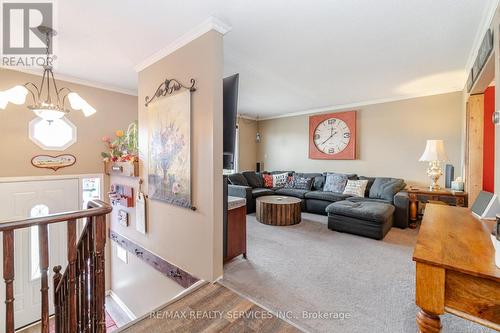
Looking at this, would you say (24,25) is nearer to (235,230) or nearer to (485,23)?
(235,230)

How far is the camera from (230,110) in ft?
7.08

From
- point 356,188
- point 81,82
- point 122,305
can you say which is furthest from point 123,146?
point 356,188

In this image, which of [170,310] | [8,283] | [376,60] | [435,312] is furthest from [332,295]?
[376,60]

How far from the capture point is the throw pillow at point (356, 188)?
4.55 metres

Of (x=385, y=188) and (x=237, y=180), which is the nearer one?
(x=385, y=188)

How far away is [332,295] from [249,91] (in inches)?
134

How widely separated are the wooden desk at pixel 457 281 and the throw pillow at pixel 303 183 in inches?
167

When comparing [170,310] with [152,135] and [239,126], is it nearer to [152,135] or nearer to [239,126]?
[152,135]

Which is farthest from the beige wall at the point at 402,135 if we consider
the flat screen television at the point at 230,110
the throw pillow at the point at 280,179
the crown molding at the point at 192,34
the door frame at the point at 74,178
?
the door frame at the point at 74,178

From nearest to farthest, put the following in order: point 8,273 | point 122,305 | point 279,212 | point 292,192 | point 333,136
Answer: point 8,273 → point 122,305 → point 279,212 → point 292,192 → point 333,136

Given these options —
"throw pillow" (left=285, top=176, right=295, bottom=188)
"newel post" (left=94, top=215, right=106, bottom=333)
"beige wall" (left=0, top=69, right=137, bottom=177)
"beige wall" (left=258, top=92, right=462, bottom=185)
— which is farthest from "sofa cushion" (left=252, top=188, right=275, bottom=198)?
"newel post" (left=94, top=215, right=106, bottom=333)

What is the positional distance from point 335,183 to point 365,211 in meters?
1.69

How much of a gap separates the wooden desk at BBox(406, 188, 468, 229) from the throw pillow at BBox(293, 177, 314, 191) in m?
1.94

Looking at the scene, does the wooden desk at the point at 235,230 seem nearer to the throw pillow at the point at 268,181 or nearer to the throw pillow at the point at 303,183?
the throw pillow at the point at 303,183
